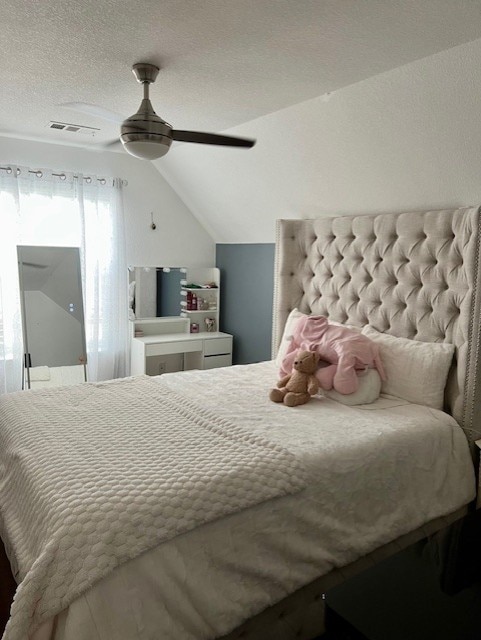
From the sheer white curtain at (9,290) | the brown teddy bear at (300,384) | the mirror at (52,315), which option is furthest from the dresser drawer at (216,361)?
the brown teddy bear at (300,384)

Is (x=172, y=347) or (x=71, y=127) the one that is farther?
(x=172, y=347)

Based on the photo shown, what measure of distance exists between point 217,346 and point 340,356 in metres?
2.14

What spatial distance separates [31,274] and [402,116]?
2.98 metres

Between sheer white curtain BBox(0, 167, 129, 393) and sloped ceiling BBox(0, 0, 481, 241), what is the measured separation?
2.57 ft

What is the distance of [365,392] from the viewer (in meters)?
2.64

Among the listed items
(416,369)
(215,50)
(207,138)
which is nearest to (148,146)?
(207,138)

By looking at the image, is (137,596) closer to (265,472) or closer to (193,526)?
(193,526)

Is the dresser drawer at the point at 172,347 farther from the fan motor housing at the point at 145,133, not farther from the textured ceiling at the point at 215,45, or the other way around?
the fan motor housing at the point at 145,133

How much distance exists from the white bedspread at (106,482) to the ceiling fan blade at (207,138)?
4.30ft

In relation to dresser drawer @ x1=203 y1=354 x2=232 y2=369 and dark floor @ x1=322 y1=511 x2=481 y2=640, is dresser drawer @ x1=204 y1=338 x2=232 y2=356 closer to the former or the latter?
dresser drawer @ x1=203 y1=354 x2=232 y2=369

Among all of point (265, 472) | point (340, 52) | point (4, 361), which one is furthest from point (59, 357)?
point (340, 52)

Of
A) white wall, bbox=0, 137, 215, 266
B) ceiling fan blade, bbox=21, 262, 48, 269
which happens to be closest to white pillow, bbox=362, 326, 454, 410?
white wall, bbox=0, 137, 215, 266

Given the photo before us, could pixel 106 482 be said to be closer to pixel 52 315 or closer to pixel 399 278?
pixel 399 278

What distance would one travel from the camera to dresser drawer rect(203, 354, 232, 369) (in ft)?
15.3
